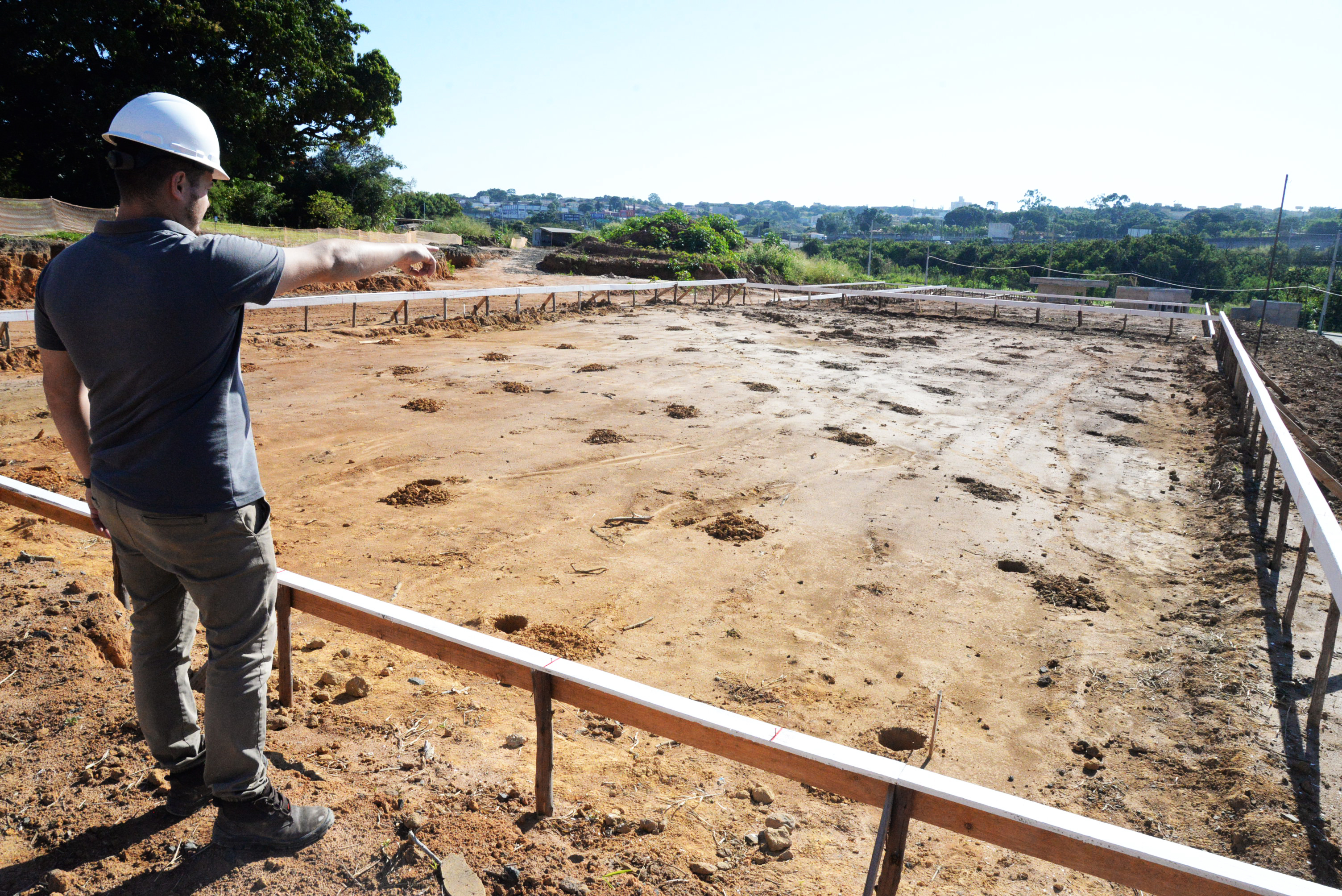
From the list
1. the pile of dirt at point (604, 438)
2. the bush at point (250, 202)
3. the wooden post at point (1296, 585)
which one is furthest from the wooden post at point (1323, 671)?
the bush at point (250, 202)

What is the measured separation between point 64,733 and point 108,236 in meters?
1.91

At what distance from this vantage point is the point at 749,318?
71.9 feet

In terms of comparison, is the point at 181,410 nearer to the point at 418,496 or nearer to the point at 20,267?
the point at 418,496

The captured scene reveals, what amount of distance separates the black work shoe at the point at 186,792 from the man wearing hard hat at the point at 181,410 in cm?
21

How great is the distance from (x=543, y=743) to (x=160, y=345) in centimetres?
163

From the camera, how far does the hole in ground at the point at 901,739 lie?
3996 millimetres

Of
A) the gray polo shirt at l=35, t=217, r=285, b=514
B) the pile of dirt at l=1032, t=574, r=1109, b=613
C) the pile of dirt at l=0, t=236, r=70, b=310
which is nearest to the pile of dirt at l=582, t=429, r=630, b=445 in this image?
the pile of dirt at l=1032, t=574, r=1109, b=613

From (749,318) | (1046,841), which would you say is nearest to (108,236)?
(1046,841)

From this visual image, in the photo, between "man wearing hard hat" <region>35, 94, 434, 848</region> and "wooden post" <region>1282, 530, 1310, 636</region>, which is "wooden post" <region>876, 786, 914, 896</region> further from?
"wooden post" <region>1282, 530, 1310, 636</region>

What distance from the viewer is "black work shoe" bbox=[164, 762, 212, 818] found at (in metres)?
2.56

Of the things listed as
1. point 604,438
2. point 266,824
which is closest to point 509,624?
point 266,824

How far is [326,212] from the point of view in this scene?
31891mm

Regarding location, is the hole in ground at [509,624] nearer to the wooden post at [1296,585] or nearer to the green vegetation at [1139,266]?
the wooden post at [1296,585]

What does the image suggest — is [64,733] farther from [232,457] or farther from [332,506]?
[332,506]
